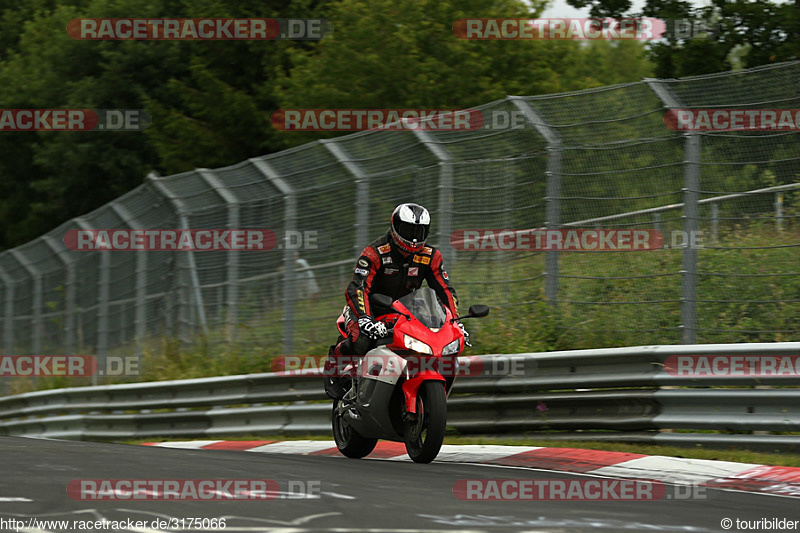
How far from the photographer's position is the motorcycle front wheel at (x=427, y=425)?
8.16 meters

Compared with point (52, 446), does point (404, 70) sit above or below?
above

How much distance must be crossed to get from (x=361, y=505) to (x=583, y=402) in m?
3.90

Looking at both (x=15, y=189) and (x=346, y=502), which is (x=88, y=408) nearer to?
(x=346, y=502)

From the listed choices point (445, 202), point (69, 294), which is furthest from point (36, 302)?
point (445, 202)

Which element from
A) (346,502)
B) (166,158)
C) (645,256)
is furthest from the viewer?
(166,158)

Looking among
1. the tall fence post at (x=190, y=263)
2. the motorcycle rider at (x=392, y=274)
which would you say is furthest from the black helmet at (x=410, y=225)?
the tall fence post at (x=190, y=263)

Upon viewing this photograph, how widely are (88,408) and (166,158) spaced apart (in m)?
22.7

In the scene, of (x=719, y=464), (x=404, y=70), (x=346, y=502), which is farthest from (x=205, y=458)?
(x=404, y=70)

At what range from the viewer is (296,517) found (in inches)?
222

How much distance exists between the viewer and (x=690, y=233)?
969cm

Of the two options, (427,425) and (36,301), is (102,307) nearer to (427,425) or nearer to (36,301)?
(36,301)
